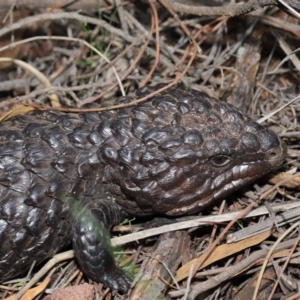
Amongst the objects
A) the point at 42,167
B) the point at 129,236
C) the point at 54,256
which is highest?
the point at 42,167

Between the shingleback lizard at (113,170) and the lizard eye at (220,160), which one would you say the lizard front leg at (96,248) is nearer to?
the shingleback lizard at (113,170)

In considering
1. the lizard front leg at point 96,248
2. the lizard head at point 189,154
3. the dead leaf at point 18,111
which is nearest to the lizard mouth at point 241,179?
the lizard head at point 189,154

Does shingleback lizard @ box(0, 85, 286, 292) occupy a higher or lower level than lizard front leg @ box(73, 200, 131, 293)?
higher

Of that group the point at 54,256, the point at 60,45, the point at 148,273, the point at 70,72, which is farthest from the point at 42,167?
the point at 60,45

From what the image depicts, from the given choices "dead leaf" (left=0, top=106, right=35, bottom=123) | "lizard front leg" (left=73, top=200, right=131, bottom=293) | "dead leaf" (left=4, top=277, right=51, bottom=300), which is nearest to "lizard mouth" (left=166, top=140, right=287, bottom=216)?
"lizard front leg" (left=73, top=200, right=131, bottom=293)

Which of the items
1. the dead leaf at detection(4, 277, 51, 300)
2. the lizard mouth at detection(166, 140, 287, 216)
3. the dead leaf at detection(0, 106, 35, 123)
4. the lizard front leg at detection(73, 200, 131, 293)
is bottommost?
the dead leaf at detection(4, 277, 51, 300)

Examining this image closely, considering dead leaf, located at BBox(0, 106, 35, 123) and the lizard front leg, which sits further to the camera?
dead leaf, located at BBox(0, 106, 35, 123)

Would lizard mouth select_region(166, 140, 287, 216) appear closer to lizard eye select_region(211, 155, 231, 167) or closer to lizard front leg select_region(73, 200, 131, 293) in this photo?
lizard eye select_region(211, 155, 231, 167)

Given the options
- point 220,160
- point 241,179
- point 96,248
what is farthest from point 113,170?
point 241,179

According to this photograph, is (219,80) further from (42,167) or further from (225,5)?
(42,167)
